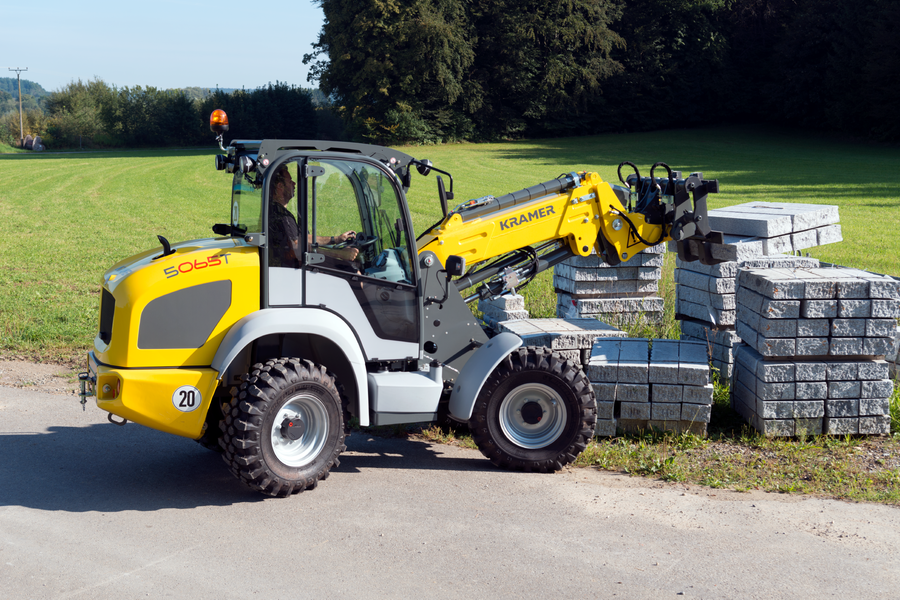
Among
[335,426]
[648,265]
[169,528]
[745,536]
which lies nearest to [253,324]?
[335,426]

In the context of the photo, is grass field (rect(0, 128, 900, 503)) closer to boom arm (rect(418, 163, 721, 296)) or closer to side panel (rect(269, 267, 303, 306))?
boom arm (rect(418, 163, 721, 296))

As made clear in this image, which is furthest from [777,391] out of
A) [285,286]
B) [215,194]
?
[215,194]

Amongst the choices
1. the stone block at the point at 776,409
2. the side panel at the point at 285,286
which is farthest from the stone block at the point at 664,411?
the side panel at the point at 285,286

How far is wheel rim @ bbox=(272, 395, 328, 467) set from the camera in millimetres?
5902

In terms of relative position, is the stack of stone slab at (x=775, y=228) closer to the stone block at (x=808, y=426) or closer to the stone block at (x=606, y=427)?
the stone block at (x=808, y=426)

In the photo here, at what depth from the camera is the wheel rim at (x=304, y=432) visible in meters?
5.90

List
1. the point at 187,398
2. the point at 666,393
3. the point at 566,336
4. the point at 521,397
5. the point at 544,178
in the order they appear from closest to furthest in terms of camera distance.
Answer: the point at 187,398 < the point at 521,397 < the point at 666,393 < the point at 566,336 < the point at 544,178

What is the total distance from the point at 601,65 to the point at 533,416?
186 feet

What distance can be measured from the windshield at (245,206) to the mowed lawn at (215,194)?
479 centimetres

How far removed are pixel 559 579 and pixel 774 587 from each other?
3.99 ft

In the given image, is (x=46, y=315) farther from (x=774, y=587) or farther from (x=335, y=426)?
(x=774, y=587)

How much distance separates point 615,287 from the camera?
978 centimetres

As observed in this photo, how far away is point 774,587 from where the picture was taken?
462 centimetres

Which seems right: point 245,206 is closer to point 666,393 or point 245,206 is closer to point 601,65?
point 666,393
